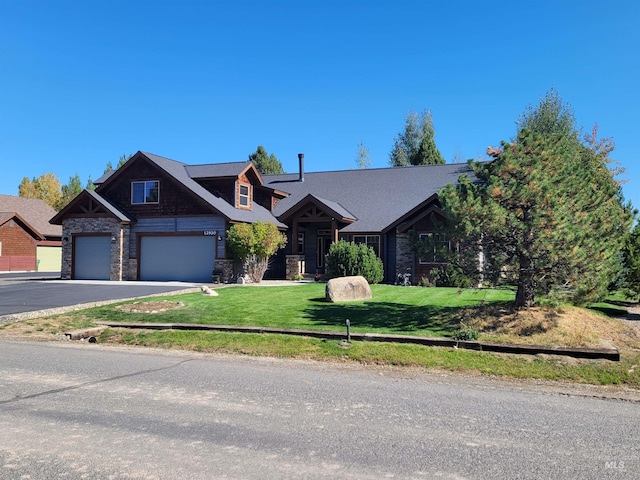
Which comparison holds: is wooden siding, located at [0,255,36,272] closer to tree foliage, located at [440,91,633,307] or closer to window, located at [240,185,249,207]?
window, located at [240,185,249,207]

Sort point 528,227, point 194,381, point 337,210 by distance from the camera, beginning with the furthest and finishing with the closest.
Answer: point 337,210 → point 528,227 → point 194,381

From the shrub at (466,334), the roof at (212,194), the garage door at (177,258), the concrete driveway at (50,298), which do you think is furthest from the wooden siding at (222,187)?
the shrub at (466,334)

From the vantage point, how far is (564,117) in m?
33.9

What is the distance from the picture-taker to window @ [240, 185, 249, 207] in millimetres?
28967

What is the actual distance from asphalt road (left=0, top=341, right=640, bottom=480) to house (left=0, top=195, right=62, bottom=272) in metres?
39.2

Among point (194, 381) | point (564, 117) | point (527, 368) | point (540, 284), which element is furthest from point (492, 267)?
point (564, 117)

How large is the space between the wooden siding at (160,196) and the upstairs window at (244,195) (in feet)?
8.99

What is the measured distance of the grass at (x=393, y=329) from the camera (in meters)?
8.67

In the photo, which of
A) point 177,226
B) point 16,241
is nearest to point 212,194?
point 177,226

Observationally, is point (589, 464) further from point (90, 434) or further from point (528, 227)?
point (528, 227)

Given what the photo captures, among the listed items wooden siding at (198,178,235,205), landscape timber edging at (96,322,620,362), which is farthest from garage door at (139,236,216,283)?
landscape timber edging at (96,322,620,362)

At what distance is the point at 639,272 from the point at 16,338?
17.8m

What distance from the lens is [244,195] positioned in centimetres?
2916

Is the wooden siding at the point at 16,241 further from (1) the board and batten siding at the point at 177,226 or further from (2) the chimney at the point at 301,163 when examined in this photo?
(2) the chimney at the point at 301,163
